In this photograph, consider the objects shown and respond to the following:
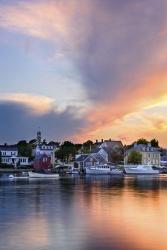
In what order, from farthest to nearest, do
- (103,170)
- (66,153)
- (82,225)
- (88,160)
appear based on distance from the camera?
(66,153), (88,160), (103,170), (82,225)

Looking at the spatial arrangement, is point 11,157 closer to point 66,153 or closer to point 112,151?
point 66,153

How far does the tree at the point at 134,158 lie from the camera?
167250 millimetres

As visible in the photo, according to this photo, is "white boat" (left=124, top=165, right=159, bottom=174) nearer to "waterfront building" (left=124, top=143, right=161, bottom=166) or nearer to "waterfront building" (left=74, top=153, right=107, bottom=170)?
"waterfront building" (left=74, top=153, right=107, bottom=170)

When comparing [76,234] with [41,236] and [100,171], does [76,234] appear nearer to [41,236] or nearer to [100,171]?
[41,236]

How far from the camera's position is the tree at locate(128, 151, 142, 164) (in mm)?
167250

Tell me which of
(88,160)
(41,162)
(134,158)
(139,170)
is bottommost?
(139,170)

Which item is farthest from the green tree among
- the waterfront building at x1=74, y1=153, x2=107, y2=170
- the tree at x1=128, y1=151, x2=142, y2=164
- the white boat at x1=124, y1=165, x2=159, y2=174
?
the white boat at x1=124, y1=165, x2=159, y2=174

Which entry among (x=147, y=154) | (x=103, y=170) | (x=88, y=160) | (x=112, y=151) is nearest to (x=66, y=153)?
(x=112, y=151)

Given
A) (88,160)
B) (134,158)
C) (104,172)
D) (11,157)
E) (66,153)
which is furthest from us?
(66,153)

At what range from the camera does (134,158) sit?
167875 millimetres

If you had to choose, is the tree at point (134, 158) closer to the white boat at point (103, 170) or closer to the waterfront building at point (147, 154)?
the waterfront building at point (147, 154)

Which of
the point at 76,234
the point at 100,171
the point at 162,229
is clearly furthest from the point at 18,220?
the point at 100,171

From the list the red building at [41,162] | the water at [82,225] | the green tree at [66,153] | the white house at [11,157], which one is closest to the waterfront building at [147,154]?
the green tree at [66,153]

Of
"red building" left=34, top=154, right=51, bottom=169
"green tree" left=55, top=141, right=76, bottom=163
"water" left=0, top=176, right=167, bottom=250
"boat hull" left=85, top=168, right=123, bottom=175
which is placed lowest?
"water" left=0, top=176, right=167, bottom=250
